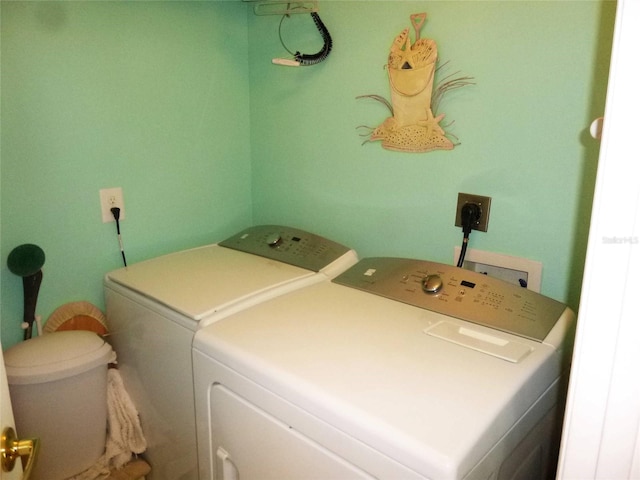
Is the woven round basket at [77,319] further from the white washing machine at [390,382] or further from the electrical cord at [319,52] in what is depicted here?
the electrical cord at [319,52]

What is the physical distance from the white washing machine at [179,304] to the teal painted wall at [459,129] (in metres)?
0.22

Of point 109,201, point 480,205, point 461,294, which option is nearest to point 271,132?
point 109,201

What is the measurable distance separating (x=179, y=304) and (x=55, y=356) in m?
0.42

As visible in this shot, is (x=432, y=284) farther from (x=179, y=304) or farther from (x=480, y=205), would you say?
(x=179, y=304)

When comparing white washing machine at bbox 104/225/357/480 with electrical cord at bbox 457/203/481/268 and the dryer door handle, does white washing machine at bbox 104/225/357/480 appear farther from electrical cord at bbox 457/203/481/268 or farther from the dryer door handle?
electrical cord at bbox 457/203/481/268

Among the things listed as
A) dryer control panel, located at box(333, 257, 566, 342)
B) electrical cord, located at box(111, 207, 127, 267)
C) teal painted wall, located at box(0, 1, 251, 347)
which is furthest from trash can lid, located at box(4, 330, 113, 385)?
dryer control panel, located at box(333, 257, 566, 342)

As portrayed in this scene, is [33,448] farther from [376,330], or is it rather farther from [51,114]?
[51,114]

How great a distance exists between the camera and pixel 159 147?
157 centimetres

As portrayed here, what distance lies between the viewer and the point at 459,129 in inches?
50.3

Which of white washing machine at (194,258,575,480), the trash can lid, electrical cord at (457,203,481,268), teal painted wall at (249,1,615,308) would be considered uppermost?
teal painted wall at (249,1,615,308)

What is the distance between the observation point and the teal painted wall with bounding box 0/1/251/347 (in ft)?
4.15

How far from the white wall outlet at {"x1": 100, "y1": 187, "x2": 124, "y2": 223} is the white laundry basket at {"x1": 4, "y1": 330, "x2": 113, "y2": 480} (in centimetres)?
38

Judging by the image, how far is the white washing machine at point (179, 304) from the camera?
1.14m

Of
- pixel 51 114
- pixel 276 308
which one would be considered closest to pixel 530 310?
pixel 276 308
